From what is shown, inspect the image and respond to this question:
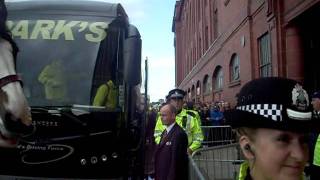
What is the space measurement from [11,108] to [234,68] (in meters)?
21.0

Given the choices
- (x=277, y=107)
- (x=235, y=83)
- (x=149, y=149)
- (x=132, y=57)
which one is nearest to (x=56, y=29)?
(x=132, y=57)

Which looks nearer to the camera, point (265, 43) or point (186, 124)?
point (186, 124)

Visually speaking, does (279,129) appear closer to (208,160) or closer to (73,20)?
(73,20)

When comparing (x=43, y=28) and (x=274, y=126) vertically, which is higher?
(x=43, y=28)

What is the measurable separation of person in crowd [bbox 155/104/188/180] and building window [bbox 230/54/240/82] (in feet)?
53.5

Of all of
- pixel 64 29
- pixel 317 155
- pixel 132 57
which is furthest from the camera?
pixel 64 29

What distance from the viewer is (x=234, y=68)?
2333 centimetres

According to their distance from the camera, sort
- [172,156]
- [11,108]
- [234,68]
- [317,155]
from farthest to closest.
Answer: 1. [234,68]
2. [317,155]
3. [172,156]
4. [11,108]

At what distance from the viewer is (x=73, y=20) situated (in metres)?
6.40

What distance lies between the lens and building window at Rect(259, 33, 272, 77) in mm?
16016

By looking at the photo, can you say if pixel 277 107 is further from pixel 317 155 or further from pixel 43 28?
pixel 43 28

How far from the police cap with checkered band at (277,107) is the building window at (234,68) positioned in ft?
66.0

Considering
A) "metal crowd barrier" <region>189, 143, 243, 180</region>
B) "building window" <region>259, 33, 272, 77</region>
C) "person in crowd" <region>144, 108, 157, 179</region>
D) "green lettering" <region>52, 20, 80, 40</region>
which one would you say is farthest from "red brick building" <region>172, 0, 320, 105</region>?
"green lettering" <region>52, 20, 80, 40</region>

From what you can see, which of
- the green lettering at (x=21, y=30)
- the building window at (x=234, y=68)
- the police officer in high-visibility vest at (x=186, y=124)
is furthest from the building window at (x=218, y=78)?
the green lettering at (x=21, y=30)
